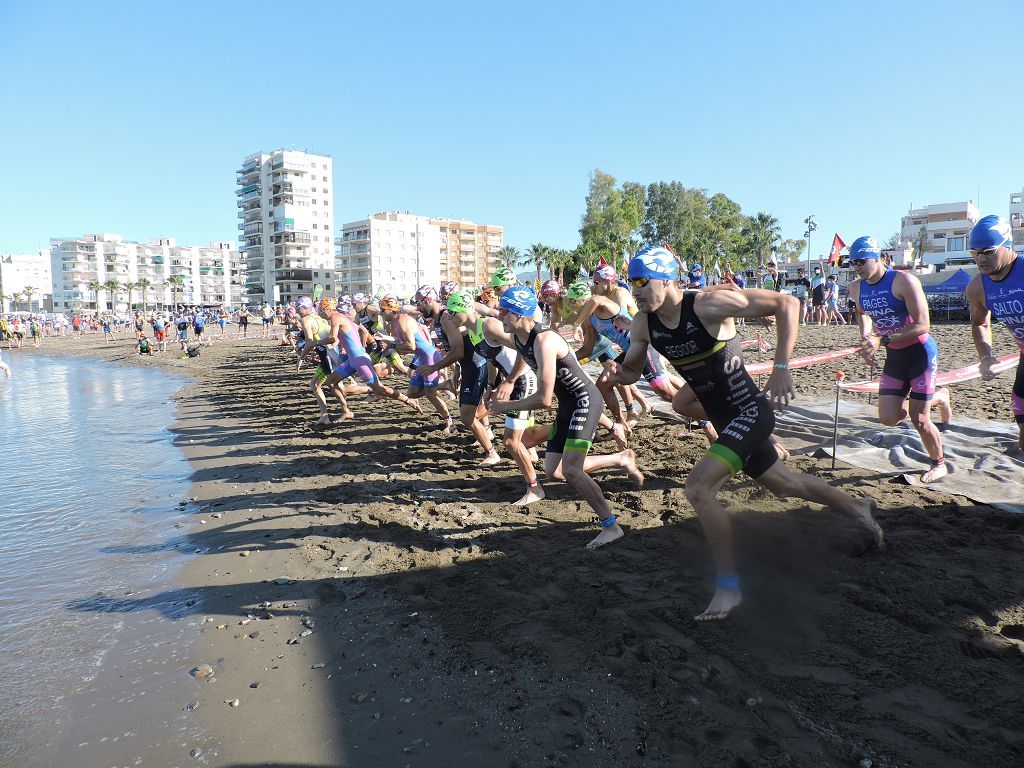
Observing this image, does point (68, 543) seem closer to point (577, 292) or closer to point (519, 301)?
point (519, 301)

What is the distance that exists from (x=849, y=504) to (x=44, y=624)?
16.7ft

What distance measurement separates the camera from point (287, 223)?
10306cm

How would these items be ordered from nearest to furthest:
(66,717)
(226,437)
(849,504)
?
(66,717), (849,504), (226,437)

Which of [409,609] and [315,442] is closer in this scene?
[409,609]

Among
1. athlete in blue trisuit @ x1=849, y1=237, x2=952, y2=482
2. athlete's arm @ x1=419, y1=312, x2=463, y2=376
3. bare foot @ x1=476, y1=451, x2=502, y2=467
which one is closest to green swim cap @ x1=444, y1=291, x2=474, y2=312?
athlete's arm @ x1=419, y1=312, x2=463, y2=376

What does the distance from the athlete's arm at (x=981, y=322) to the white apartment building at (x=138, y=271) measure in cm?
13501

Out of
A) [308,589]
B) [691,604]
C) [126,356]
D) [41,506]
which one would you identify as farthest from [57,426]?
[126,356]

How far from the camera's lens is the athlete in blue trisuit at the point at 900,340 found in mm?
5309

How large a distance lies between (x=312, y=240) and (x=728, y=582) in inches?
4378

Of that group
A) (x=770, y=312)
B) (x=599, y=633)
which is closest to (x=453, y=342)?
(x=770, y=312)

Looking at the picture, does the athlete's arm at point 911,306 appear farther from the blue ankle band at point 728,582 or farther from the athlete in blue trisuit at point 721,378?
the blue ankle band at point 728,582

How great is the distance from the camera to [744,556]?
4.15m

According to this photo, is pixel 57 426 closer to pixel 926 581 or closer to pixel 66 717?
pixel 66 717

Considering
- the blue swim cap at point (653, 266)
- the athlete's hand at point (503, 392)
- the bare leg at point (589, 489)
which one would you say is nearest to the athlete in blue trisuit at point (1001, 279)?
the blue swim cap at point (653, 266)
